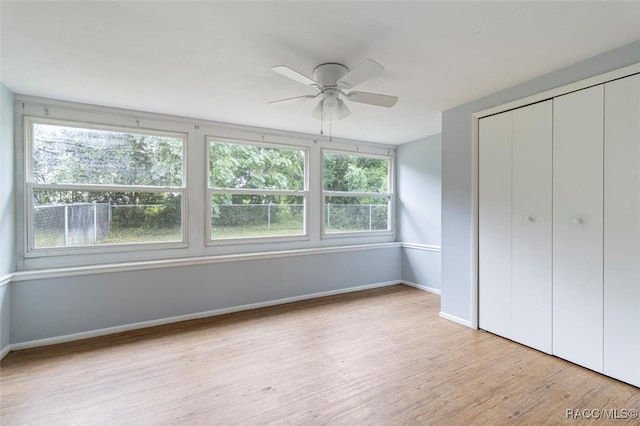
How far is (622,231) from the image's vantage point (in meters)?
2.10

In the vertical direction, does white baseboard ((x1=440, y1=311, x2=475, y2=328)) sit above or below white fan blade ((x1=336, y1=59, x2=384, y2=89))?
below

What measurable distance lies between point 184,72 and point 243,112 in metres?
1.02

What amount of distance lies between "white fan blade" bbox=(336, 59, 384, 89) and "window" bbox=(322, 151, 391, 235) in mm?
2476

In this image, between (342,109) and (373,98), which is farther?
(342,109)

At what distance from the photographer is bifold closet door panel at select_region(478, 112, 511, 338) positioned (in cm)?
283

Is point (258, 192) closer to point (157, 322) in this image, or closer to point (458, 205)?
point (157, 322)

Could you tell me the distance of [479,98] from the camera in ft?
9.91

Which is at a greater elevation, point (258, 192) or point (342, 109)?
point (342, 109)

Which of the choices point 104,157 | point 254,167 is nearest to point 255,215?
point 254,167

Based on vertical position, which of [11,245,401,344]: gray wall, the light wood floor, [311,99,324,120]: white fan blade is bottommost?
the light wood floor

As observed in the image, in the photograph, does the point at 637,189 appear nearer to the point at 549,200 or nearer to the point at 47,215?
the point at 549,200

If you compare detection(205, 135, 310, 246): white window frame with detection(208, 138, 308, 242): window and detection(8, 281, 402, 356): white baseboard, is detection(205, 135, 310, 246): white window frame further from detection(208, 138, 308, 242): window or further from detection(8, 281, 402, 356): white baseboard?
detection(8, 281, 402, 356): white baseboard

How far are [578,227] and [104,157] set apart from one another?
4506 millimetres

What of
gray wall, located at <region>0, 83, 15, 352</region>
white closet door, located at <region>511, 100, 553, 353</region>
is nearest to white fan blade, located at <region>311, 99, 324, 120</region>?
white closet door, located at <region>511, 100, 553, 353</region>
